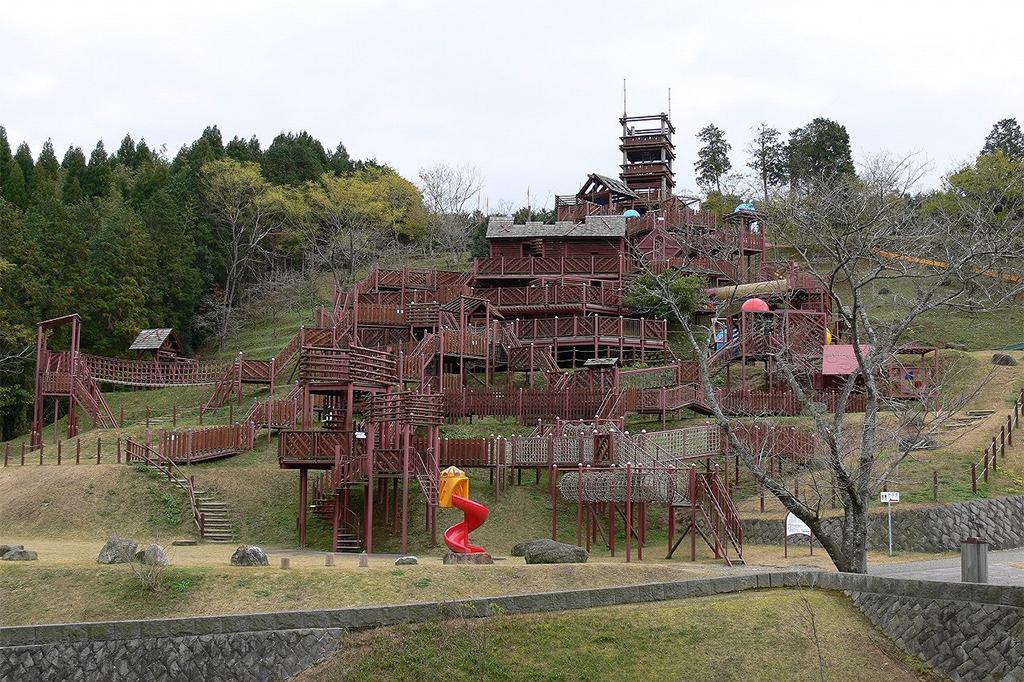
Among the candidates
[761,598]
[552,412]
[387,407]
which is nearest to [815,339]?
[552,412]

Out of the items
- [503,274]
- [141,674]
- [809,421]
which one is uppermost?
[503,274]

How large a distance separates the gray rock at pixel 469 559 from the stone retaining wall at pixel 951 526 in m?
10.7

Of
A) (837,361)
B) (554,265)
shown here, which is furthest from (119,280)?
(837,361)

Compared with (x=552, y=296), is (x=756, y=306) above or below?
below

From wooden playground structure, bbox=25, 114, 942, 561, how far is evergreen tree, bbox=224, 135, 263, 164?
915 inches

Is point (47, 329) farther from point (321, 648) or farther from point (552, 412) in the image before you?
point (321, 648)

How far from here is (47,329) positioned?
45375 mm

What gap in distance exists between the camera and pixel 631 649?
1759cm

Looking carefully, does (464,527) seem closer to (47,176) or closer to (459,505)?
(459,505)

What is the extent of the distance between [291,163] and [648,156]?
78.5ft

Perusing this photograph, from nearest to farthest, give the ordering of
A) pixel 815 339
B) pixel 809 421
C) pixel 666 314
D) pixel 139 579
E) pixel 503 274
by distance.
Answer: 1. pixel 139 579
2. pixel 809 421
3. pixel 815 339
4. pixel 666 314
5. pixel 503 274

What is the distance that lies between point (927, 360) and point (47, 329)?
114ft

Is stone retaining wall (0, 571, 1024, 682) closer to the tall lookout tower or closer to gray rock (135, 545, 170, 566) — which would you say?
gray rock (135, 545, 170, 566)

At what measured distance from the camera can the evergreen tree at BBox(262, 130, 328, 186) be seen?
75375mm
